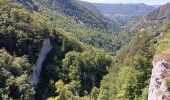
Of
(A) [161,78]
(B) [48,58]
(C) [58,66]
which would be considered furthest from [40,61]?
(A) [161,78]

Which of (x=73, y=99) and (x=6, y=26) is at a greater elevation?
(x=6, y=26)

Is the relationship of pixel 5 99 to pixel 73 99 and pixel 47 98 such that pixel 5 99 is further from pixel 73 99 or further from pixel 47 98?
pixel 47 98

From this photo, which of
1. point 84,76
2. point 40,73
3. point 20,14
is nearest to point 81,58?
point 84,76

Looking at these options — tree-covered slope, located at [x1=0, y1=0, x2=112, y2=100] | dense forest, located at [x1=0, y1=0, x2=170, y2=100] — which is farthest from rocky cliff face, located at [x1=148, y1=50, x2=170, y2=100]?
tree-covered slope, located at [x1=0, y1=0, x2=112, y2=100]

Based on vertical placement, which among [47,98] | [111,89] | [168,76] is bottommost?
[47,98]

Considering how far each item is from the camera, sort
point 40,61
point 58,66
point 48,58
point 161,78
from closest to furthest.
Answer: point 161,78
point 40,61
point 58,66
point 48,58

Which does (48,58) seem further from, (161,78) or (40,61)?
(161,78)

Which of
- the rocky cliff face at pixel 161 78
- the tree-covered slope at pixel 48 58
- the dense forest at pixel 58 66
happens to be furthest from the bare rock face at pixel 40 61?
the rocky cliff face at pixel 161 78
